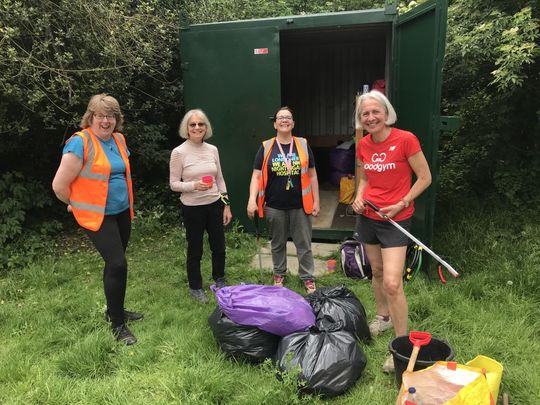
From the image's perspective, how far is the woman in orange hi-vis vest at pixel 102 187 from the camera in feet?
9.69

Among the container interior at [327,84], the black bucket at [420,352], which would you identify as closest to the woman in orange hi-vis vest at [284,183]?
the black bucket at [420,352]

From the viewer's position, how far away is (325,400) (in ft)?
8.46

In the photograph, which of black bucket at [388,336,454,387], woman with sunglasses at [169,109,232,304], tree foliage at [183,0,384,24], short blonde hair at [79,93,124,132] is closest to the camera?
black bucket at [388,336,454,387]

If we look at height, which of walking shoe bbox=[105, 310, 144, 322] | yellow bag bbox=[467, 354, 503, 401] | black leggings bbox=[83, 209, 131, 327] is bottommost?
walking shoe bbox=[105, 310, 144, 322]

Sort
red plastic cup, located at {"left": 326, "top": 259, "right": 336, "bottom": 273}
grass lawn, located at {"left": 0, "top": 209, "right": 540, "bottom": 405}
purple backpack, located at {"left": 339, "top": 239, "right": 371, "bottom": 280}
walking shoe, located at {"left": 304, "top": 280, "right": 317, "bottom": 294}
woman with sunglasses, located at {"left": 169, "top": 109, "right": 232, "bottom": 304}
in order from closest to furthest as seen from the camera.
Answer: grass lawn, located at {"left": 0, "top": 209, "right": 540, "bottom": 405}, woman with sunglasses, located at {"left": 169, "top": 109, "right": 232, "bottom": 304}, walking shoe, located at {"left": 304, "top": 280, "right": 317, "bottom": 294}, purple backpack, located at {"left": 339, "top": 239, "right": 371, "bottom": 280}, red plastic cup, located at {"left": 326, "top": 259, "right": 336, "bottom": 273}

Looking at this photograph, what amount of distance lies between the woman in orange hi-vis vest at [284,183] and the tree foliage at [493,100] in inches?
74.6

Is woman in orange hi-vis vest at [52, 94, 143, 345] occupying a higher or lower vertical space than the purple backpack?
higher

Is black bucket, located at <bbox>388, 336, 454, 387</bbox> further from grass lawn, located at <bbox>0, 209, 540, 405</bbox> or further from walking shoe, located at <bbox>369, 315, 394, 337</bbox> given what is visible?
walking shoe, located at <bbox>369, 315, 394, 337</bbox>

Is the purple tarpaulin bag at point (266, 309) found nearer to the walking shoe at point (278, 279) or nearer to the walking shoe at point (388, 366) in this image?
the walking shoe at point (388, 366)

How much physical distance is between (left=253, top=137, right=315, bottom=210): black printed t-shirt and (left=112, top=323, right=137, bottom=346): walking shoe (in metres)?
1.49

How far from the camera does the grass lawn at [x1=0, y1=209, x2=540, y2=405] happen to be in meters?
2.62

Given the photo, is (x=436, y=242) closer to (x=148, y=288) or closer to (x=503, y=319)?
(x=503, y=319)

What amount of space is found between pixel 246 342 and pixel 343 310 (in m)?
0.69

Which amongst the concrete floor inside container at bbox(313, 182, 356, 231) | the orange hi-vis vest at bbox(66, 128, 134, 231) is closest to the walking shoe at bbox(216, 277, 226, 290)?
the orange hi-vis vest at bbox(66, 128, 134, 231)
